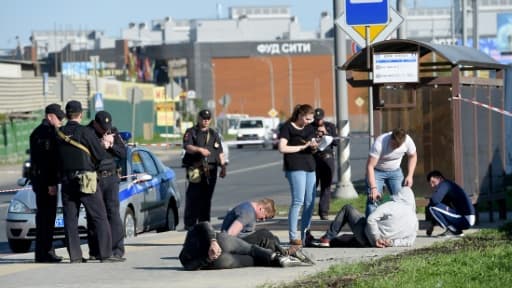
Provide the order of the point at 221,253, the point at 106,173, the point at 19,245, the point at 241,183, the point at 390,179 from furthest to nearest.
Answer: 1. the point at 241,183
2. the point at 19,245
3. the point at 390,179
4. the point at 106,173
5. the point at 221,253

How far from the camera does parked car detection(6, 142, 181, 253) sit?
57.7ft

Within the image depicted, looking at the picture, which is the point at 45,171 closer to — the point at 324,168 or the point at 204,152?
the point at 204,152

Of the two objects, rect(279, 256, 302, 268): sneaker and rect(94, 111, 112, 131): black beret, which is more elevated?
rect(94, 111, 112, 131): black beret

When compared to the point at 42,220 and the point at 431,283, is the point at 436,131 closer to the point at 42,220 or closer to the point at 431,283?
the point at 42,220

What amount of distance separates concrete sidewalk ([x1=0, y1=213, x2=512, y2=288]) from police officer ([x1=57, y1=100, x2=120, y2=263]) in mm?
256

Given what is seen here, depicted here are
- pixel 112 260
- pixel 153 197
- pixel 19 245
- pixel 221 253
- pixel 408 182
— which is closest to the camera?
pixel 221 253

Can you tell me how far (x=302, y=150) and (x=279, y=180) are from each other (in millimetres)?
22624

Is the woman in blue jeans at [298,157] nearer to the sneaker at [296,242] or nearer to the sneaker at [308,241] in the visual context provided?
the sneaker at [296,242]

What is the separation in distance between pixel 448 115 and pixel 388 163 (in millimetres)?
2843

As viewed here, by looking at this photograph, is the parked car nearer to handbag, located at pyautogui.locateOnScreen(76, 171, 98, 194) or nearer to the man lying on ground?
handbag, located at pyautogui.locateOnScreen(76, 171, 98, 194)

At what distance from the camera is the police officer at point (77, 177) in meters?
13.4

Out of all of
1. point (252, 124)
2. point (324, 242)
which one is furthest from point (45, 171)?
point (252, 124)

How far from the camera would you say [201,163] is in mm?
16953

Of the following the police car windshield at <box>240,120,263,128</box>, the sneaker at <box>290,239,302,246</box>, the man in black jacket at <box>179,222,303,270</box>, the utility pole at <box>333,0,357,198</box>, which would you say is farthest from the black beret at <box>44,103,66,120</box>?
the police car windshield at <box>240,120,263,128</box>
